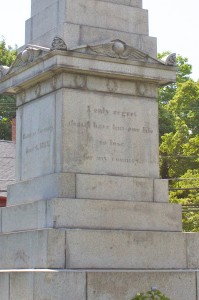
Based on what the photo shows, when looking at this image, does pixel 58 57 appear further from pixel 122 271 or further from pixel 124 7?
pixel 122 271

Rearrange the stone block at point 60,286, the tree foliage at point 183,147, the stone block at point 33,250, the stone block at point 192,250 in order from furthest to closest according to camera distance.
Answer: the tree foliage at point 183,147, the stone block at point 192,250, the stone block at point 33,250, the stone block at point 60,286

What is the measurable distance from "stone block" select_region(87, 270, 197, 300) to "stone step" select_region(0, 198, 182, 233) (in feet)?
3.34

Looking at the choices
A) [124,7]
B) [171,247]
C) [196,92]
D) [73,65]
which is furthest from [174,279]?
[196,92]

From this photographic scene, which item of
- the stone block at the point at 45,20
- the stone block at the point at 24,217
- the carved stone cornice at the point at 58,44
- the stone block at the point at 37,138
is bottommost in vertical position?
the stone block at the point at 24,217

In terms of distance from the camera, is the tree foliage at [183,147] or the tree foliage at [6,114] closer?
the tree foliage at [183,147]

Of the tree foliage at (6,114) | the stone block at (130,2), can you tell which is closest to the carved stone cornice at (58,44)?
the stone block at (130,2)

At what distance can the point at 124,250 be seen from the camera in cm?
1223

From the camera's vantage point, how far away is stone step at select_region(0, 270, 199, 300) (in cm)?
1120

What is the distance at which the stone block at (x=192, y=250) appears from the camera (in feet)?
42.0

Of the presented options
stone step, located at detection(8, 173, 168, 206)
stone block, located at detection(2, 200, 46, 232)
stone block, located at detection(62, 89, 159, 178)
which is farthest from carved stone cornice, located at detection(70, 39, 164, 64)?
stone block, located at detection(2, 200, 46, 232)

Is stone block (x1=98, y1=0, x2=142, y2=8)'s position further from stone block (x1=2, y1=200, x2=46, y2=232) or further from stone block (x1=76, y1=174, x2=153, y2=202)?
stone block (x1=2, y1=200, x2=46, y2=232)

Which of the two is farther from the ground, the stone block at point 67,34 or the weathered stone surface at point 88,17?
the weathered stone surface at point 88,17

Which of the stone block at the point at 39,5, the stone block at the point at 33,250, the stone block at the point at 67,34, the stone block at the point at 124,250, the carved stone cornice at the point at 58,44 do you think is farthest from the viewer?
the stone block at the point at 39,5

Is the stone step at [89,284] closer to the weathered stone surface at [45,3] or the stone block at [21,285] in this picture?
the stone block at [21,285]
